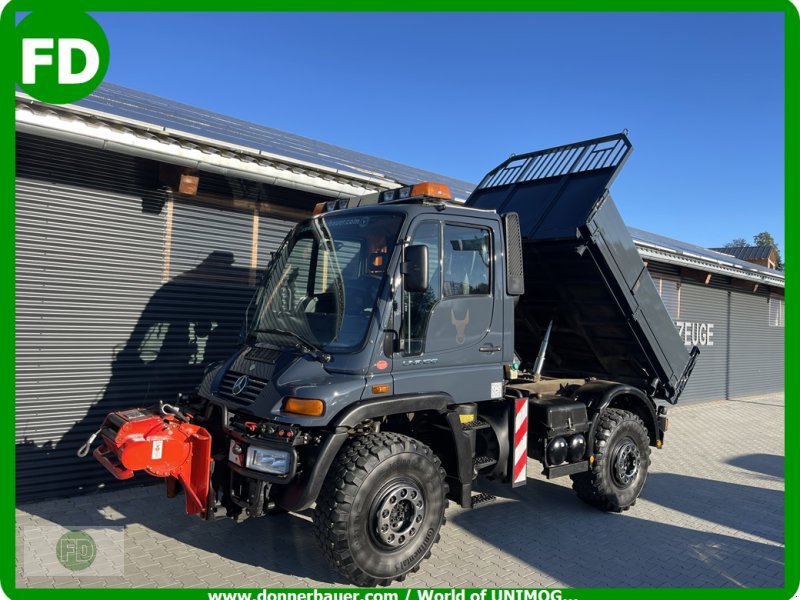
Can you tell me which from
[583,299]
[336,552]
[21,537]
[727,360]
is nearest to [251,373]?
[336,552]

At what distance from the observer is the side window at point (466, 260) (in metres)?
4.66

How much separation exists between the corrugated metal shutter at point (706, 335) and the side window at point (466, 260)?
411 inches

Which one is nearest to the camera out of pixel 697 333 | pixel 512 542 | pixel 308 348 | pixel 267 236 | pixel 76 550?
pixel 308 348

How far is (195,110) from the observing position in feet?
29.1

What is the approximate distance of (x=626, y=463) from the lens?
20.0ft

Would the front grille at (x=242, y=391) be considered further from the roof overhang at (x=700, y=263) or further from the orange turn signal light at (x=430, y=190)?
the roof overhang at (x=700, y=263)

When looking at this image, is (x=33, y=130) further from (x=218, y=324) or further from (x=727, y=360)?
(x=727, y=360)

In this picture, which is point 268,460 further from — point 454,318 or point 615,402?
point 615,402

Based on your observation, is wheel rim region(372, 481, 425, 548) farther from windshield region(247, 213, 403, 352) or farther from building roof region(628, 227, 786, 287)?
building roof region(628, 227, 786, 287)

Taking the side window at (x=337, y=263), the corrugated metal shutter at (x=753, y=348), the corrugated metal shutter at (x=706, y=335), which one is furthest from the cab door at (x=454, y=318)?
the corrugated metal shutter at (x=753, y=348)

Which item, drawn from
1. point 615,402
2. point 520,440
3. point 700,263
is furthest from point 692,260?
point 520,440

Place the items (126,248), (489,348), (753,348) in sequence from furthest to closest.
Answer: (753,348)
(126,248)
(489,348)

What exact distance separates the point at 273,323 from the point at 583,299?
3.28m

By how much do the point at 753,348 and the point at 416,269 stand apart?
1614 cm
